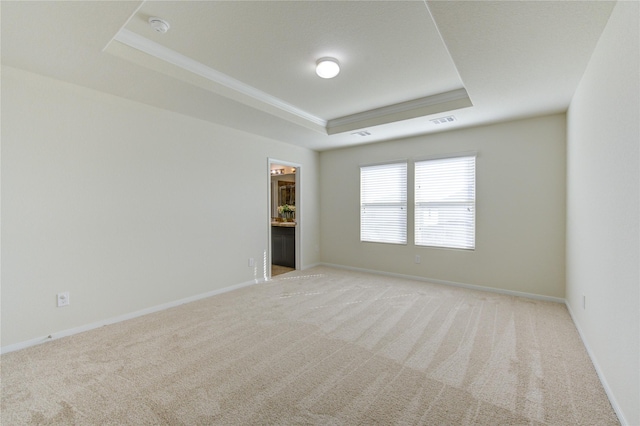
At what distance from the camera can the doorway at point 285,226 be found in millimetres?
5504

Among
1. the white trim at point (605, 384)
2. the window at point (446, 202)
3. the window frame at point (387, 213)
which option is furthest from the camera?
the window frame at point (387, 213)

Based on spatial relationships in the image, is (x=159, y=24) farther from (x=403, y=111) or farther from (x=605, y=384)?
(x=605, y=384)

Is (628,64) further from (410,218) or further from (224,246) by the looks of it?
(224,246)

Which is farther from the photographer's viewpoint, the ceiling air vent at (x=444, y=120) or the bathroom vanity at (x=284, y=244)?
the bathroom vanity at (x=284, y=244)

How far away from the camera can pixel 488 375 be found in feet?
6.70

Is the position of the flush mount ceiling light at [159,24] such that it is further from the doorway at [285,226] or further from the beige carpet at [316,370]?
the doorway at [285,226]

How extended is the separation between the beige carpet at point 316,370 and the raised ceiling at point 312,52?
2.42 m

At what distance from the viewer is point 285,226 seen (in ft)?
19.4

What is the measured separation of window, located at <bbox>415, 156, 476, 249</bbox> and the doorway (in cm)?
225

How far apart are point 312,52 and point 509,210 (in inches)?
133

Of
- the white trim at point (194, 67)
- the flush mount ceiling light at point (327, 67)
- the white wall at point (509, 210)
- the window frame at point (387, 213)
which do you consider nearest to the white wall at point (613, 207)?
the white wall at point (509, 210)

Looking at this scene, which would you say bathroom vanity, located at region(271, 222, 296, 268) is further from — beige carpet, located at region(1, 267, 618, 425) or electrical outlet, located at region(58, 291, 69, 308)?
electrical outlet, located at region(58, 291, 69, 308)

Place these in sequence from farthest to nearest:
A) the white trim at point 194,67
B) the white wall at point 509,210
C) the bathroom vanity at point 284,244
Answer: the bathroom vanity at point 284,244 → the white wall at point 509,210 → the white trim at point 194,67

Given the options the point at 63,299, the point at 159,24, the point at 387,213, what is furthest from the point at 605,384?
the point at 63,299
